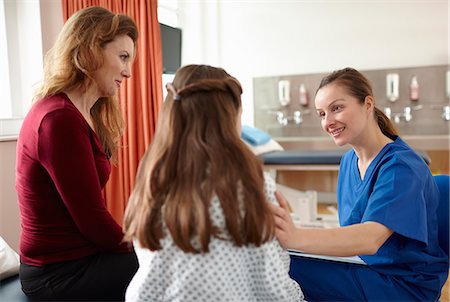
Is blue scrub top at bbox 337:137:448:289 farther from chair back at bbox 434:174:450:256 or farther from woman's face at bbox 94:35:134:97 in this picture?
woman's face at bbox 94:35:134:97

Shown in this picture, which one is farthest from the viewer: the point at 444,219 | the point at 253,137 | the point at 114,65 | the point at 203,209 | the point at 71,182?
the point at 253,137

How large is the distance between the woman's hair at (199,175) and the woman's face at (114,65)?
642mm

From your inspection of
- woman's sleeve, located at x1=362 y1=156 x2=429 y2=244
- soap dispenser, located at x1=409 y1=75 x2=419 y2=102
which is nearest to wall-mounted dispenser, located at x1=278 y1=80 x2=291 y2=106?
soap dispenser, located at x1=409 y1=75 x2=419 y2=102

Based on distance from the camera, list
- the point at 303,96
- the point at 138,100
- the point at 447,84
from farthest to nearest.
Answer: the point at 303,96 → the point at 447,84 → the point at 138,100

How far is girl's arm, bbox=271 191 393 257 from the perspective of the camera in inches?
39.2

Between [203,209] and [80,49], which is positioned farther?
[80,49]

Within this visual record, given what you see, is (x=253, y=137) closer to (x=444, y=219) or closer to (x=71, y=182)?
(x=444, y=219)

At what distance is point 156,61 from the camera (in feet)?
9.37

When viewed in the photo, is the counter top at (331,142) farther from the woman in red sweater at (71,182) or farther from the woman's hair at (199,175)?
the woman's hair at (199,175)

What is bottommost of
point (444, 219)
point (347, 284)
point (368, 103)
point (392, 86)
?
point (347, 284)

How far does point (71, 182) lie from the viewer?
1.25 metres

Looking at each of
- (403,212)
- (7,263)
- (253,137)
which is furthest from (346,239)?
(253,137)

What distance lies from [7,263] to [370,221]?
3.98 ft

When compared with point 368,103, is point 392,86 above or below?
above
